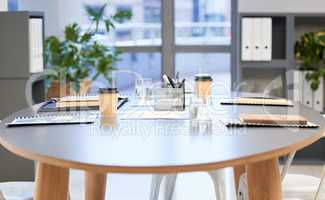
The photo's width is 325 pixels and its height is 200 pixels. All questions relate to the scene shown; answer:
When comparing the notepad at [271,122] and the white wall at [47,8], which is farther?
the white wall at [47,8]

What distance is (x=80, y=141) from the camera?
162 centimetres

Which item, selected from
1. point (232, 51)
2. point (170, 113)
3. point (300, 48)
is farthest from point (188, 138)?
point (232, 51)

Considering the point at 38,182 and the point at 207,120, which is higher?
the point at 207,120

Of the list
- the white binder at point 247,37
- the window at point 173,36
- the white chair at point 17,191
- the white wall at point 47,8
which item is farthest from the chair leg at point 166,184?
the white wall at point 47,8

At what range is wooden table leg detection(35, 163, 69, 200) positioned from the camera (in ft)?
5.53

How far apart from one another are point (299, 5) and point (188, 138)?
295 centimetres

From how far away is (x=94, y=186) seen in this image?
2400mm

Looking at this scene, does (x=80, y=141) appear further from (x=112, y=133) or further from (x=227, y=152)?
(x=227, y=152)

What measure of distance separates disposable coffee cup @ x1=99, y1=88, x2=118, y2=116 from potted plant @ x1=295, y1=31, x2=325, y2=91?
2522 millimetres

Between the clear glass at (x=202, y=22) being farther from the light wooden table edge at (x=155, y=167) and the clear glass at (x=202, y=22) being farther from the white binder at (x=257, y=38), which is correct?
the light wooden table edge at (x=155, y=167)

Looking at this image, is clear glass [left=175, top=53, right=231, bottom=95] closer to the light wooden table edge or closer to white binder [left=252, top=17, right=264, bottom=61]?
white binder [left=252, top=17, right=264, bottom=61]

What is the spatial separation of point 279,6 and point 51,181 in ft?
10.2

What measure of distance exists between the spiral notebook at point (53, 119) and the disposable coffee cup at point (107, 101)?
6 centimetres

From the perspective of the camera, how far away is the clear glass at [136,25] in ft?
16.1
